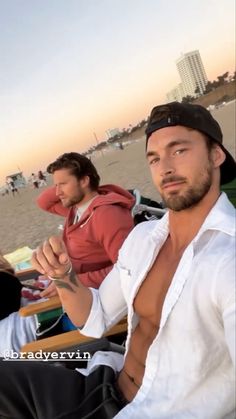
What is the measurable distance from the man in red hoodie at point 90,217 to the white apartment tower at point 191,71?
14096 centimetres

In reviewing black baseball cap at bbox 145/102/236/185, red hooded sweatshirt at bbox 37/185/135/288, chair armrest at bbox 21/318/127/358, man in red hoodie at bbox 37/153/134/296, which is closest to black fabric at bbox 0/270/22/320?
man in red hoodie at bbox 37/153/134/296

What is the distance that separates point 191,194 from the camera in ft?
4.88

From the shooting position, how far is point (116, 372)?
70.7 inches

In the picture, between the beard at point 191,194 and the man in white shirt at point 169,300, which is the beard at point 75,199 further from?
the beard at point 191,194

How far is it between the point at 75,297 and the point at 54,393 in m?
0.40

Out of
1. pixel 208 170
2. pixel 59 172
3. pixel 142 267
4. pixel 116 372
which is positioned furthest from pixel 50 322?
pixel 208 170

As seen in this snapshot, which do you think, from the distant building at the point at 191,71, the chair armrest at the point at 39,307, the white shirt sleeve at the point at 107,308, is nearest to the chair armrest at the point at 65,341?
the white shirt sleeve at the point at 107,308

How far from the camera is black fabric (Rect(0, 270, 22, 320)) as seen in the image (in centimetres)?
249

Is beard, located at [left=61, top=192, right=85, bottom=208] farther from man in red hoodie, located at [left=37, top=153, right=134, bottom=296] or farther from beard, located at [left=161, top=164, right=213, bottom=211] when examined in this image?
beard, located at [left=161, top=164, right=213, bottom=211]

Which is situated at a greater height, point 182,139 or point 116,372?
point 182,139

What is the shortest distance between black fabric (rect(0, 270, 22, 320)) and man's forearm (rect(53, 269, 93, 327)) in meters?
0.76

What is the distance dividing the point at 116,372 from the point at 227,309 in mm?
821

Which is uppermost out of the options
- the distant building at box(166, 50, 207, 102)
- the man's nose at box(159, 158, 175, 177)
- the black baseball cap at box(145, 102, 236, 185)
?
the distant building at box(166, 50, 207, 102)

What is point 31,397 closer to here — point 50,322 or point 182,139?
point 50,322
